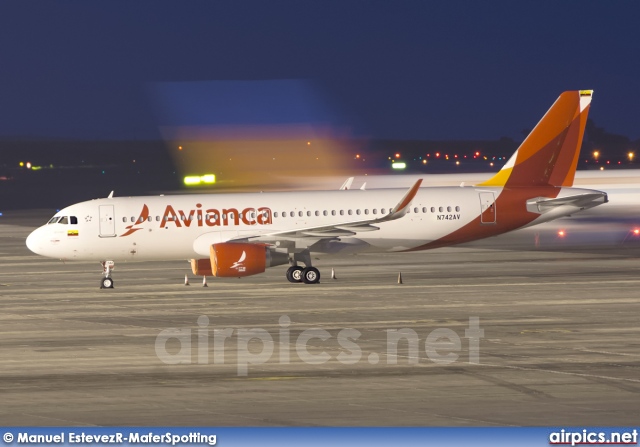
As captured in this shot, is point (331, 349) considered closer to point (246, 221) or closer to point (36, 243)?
point (246, 221)

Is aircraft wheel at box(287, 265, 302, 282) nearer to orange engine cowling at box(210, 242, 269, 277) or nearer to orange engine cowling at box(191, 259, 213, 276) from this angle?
orange engine cowling at box(210, 242, 269, 277)

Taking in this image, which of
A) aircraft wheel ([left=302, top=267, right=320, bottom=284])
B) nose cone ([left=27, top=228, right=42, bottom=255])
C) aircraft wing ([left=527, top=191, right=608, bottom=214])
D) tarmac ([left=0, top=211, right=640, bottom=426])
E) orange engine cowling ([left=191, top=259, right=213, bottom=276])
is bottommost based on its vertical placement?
tarmac ([left=0, top=211, right=640, bottom=426])

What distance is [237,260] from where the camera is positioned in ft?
125

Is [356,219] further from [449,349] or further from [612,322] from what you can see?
[449,349]

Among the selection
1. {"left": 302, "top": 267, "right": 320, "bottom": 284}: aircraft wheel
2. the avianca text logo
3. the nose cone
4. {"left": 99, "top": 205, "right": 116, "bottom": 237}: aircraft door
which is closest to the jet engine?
{"left": 302, "top": 267, "right": 320, "bottom": 284}: aircraft wheel

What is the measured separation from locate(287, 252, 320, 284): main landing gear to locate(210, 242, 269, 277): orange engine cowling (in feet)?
5.46

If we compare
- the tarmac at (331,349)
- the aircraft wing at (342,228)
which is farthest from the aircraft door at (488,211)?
the aircraft wing at (342,228)

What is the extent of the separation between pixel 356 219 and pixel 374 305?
8.76 m

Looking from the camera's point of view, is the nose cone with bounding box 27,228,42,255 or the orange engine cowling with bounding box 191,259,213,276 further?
the nose cone with bounding box 27,228,42,255

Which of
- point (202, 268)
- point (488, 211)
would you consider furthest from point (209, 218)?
point (488, 211)

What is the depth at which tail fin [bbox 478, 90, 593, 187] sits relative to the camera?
141ft

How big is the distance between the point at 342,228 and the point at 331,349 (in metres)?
14.5

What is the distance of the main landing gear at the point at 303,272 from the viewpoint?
3950 centimetres

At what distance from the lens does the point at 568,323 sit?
28.8 m
